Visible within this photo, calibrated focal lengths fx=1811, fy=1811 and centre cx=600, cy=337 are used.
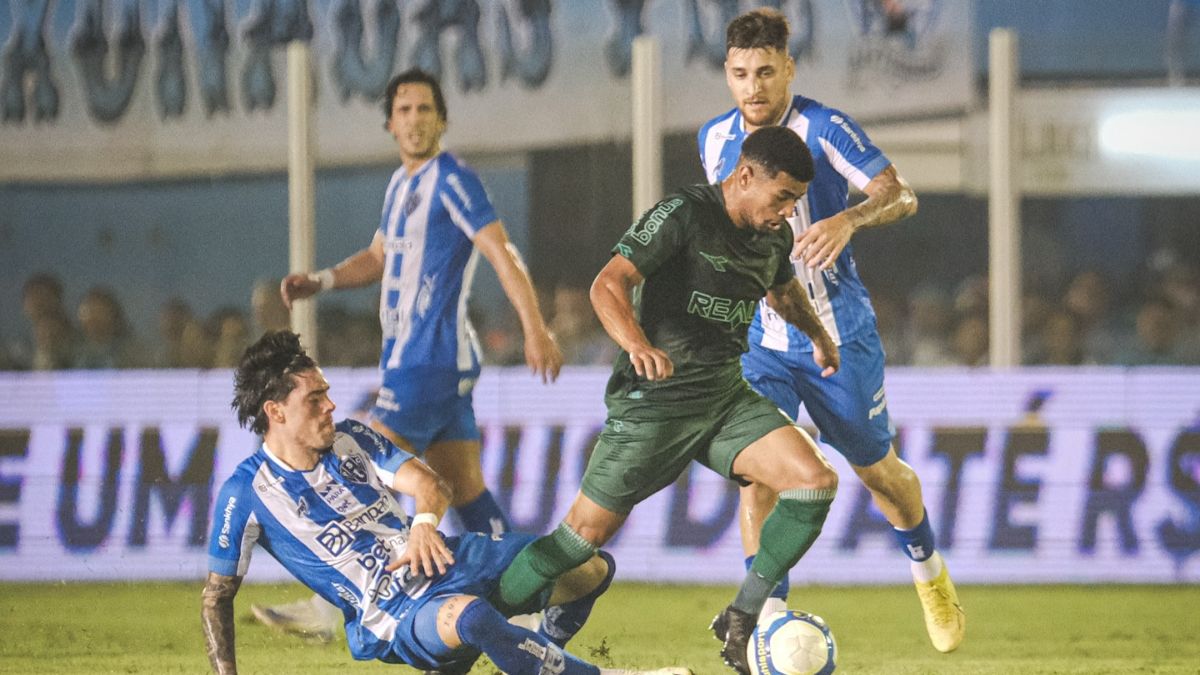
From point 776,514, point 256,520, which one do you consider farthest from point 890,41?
point 256,520

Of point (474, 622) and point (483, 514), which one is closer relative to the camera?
point (474, 622)

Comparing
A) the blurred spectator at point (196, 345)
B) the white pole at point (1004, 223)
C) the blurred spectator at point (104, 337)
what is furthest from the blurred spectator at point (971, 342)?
the blurred spectator at point (104, 337)

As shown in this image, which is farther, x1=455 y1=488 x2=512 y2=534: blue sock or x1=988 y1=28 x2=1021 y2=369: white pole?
x1=988 y1=28 x2=1021 y2=369: white pole

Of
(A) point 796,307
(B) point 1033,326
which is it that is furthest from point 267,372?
(B) point 1033,326

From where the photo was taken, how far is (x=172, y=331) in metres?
10.7

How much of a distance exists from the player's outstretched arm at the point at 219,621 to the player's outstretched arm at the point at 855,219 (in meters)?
1.98

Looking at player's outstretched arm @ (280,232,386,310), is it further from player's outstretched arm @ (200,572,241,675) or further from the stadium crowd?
the stadium crowd

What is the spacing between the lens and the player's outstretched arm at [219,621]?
525 cm

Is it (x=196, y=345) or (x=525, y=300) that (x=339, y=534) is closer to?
(x=525, y=300)

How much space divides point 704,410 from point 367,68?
19.6 feet

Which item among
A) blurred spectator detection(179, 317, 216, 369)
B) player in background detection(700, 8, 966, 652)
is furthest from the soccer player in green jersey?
blurred spectator detection(179, 317, 216, 369)

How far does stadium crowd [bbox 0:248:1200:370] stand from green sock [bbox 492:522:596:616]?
195 inches

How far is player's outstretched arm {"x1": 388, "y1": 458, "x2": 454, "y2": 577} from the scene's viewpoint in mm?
5180

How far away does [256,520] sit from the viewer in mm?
→ 5352
